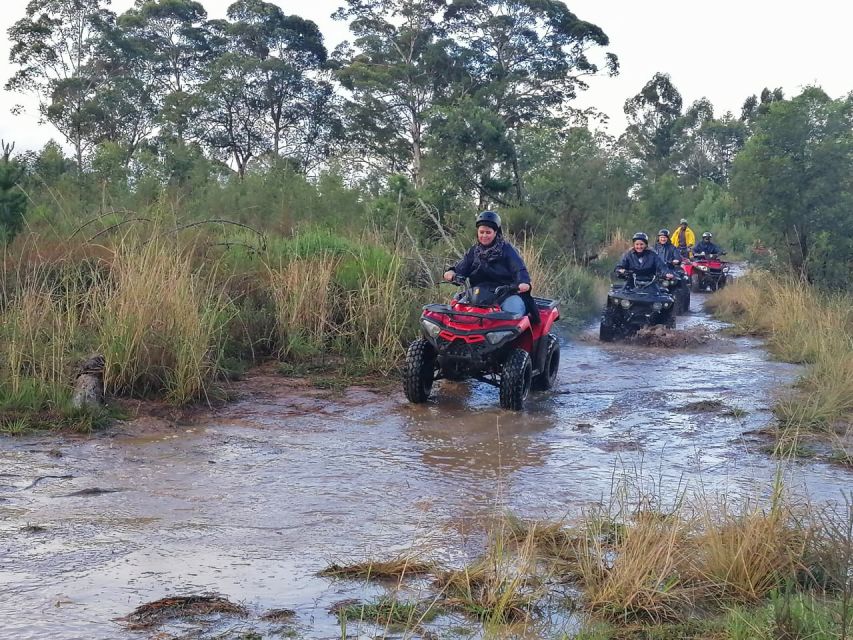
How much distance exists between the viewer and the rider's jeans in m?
9.50

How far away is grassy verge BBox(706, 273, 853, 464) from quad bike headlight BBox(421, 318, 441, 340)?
3.20 m

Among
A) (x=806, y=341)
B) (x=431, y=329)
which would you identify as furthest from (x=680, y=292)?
(x=431, y=329)

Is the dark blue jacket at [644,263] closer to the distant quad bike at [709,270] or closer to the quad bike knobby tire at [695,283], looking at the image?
the distant quad bike at [709,270]

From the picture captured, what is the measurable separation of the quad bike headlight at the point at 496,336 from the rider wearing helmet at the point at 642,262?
6886 mm

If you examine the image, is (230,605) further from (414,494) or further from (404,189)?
(404,189)

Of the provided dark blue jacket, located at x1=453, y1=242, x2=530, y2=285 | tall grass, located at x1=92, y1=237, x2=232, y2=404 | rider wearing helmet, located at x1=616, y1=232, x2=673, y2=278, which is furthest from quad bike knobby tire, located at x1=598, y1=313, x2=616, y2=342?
tall grass, located at x1=92, y1=237, x2=232, y2=404

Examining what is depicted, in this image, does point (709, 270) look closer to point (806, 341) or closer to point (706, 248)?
point (706, 248)

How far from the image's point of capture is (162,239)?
1086cm

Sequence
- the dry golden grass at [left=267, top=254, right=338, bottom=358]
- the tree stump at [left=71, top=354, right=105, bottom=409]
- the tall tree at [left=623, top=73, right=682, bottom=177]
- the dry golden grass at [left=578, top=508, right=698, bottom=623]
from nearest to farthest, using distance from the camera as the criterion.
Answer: the dry golden grass at [left=578, top=508, right=698, bottom=623]
the tree stump at [left=71, top=354, right=105, bottom=409]
the dry golden grass at [left=267, top=254, right=338, bottom=358]
the tall tree at [left=623, top=73, right=682, bottom=177]

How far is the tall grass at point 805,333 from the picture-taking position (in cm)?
887

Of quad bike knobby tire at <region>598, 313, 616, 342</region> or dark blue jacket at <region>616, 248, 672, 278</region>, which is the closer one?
quad bike knobby tire at <region>598, 313, 616, 342</region>

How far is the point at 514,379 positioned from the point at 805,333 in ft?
20.0

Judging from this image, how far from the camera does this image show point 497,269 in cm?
980

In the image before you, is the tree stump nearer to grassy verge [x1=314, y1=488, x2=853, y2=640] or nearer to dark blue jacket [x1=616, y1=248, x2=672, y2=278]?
grassy verge [x1=314, y1=488, x2=853, y2=640]
